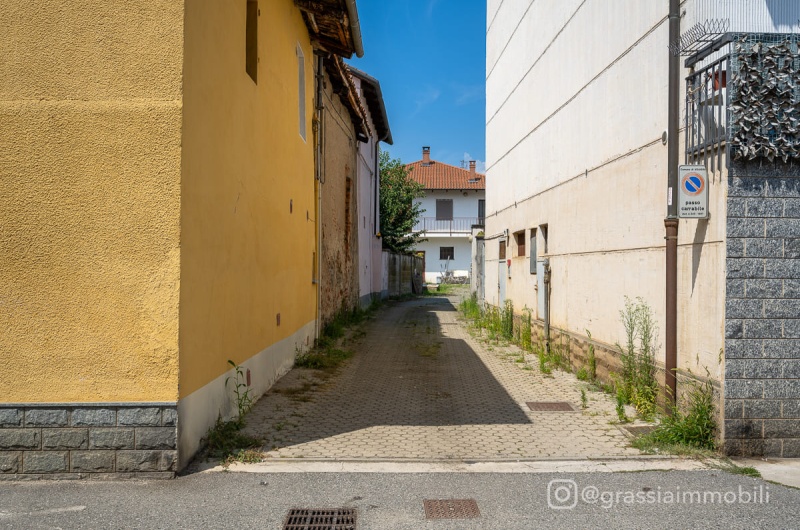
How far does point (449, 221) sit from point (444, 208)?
4.35 ft

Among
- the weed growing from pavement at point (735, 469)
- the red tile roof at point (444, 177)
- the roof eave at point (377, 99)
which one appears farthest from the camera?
the red tile roof at point (444, 177)

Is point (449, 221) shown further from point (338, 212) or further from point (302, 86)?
point (302, 86)

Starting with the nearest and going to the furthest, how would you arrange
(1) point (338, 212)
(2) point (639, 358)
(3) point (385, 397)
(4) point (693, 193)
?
(4) point (693, 193)
(2) point (639, 358)
(3) point (385, 397)
(1) point (338, 212)

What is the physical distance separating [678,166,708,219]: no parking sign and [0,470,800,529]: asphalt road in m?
2.14

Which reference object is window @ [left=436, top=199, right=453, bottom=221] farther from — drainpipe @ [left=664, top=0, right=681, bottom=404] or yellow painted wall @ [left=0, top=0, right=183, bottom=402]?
yellow painted wall @ [left=0, top=0, right=183, bottom=402]

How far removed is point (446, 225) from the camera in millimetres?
44344

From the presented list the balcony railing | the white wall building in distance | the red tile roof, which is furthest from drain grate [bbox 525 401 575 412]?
the red tile roof

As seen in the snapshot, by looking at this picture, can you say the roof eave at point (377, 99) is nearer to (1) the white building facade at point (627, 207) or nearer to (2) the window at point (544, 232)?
(1) the white building facade at point (627, 207)

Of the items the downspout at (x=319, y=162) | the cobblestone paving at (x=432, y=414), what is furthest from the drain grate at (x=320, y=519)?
the downspout at (x=319, y=162)

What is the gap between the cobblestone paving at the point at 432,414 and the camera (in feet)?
18.1

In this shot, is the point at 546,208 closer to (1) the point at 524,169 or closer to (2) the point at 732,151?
(1) the point at 524,169

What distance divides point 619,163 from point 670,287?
82.3 inches

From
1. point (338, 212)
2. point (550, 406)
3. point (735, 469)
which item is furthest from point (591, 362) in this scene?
point (338, 212)

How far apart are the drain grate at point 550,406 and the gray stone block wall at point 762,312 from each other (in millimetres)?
2056
